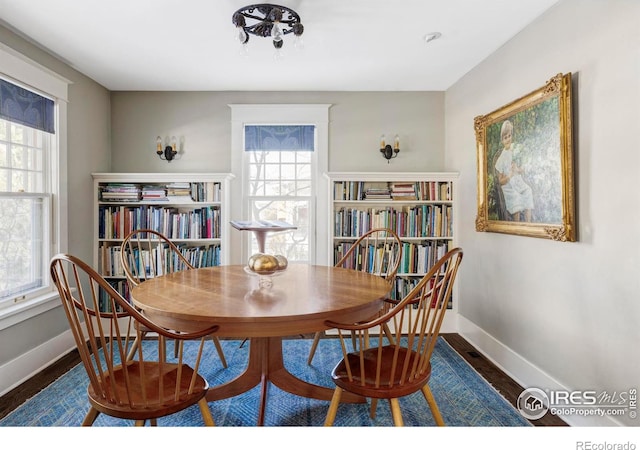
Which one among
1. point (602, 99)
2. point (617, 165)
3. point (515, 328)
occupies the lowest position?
point (515, 328)

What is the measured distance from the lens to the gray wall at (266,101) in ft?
12.0

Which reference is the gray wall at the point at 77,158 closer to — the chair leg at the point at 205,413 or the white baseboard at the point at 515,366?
the chair leg at the point at 205,413

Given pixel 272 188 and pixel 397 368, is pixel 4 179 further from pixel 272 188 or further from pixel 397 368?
pixel 397 368

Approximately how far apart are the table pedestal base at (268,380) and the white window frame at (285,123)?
5.24 ft

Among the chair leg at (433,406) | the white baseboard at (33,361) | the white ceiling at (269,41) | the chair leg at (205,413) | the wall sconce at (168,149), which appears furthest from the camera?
the wall sconce at (168,149)

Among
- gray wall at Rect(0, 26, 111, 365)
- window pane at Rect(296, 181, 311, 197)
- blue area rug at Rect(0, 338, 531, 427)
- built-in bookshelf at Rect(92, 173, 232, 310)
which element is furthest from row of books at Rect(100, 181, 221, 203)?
blue area rug at Rect(0, 338, 531, 427)

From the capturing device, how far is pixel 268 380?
6.79ft

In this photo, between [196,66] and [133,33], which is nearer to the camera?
[133,33]

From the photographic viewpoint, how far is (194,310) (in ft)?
4.79

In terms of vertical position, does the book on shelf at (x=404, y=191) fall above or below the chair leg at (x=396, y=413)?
above

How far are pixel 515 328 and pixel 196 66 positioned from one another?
3221mm

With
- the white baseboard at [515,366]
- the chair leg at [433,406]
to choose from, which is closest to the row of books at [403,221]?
the white baseboard at [515,366]
